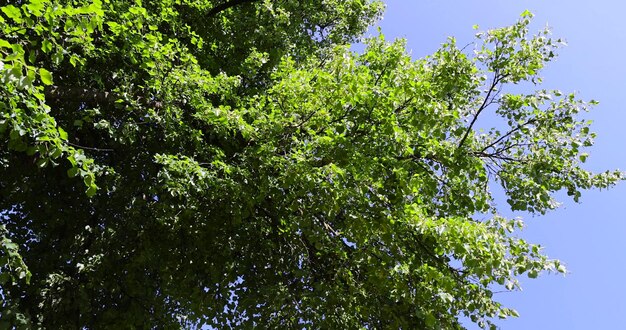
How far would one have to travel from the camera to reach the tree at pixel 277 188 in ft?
19.3

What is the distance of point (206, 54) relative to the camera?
954 cm

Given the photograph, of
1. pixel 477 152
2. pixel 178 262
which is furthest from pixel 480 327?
pixel 178 262

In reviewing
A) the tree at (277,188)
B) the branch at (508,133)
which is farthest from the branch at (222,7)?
the branch at (508,133)

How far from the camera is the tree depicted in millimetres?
5883

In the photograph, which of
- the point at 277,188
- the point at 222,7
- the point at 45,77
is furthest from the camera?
the point at 222,7

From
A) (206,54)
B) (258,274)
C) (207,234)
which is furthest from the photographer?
(206,54)

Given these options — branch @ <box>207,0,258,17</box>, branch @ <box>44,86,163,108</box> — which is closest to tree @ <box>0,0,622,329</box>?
branch @ <box>44,86,163,108</box>

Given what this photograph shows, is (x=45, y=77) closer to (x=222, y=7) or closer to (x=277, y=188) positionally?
(x=277, y=188)

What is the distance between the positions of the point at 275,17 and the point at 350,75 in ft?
14.6

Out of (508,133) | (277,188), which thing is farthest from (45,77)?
(508,133)

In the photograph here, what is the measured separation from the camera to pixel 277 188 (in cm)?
654

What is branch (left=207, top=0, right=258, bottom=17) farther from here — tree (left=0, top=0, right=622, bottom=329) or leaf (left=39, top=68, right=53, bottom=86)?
leaf (left=39, top=68, right=53, bottom=86)

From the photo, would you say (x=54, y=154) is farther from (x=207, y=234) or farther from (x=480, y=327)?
(x=480, y=327)

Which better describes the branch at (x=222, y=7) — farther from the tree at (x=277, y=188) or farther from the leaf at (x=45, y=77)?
the leaf at (x=45, y=77)
